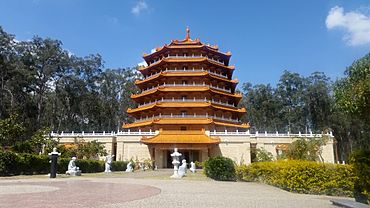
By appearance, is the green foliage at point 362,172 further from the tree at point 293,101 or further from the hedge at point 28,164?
the tree at point 293,101

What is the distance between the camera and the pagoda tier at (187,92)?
39.0 metres

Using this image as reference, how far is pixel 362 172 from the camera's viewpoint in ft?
28.6

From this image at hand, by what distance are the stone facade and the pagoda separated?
1.48m

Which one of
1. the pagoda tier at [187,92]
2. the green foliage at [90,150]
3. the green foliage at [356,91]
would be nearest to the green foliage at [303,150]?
the pagoda tier at [187,92]

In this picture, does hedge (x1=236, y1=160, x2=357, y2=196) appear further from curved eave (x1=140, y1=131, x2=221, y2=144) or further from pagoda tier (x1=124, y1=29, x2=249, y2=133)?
pagoda tier (x1=124, y1=29, x2=249, y2=133)

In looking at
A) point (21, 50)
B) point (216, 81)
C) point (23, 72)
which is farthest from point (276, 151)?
point (21, 50)

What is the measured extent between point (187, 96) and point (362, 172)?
32.3 meters

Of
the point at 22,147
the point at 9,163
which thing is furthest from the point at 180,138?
the point at 9,163

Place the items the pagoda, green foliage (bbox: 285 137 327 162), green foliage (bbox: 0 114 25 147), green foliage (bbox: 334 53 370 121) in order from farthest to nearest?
the pagoda, green foliage (bbox: 285 137 327 162), green foliage (bbox: 0 114 25 147), green foliage (bbox: 334 53 370 121)

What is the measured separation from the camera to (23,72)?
1822 inches

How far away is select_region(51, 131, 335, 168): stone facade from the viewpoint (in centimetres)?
3784

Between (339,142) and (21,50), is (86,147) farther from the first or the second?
(339,142)

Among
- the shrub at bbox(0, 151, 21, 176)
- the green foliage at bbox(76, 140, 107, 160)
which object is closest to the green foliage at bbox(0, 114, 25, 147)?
the shrub at bbox(0, 151, 21, 176)

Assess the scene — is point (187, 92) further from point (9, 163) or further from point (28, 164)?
point (9, 163)
